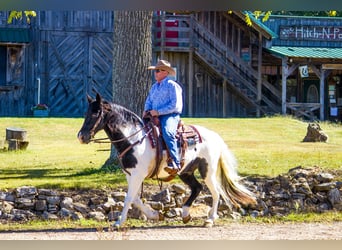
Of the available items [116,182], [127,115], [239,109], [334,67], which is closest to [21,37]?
[239,109]

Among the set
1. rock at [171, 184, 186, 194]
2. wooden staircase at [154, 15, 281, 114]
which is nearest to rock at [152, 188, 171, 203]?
rock at [171, 184, 186, 194]

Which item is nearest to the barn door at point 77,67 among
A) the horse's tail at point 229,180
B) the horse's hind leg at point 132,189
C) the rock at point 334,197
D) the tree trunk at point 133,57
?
the tree trunk at point 133,57

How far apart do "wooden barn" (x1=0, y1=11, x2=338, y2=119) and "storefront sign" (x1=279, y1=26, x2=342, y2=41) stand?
2.29ft

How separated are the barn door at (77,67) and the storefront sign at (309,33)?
5382mm

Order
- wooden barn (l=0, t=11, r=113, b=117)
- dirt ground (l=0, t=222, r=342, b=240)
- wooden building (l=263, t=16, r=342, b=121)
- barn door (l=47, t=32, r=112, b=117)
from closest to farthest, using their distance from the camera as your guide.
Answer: dirt ground (l=0, t=222, r=342, b=240), barn door (l=47, t=32, r=112, b=117), wooden barn (l=0, t=11, r=113, b=117), wooden building (l=263, t=16, r=342, b=121)

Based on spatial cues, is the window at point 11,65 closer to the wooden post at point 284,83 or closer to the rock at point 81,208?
the wooden post at point 284,83

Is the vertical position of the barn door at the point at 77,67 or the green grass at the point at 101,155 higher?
the barn door at the point at 77,67

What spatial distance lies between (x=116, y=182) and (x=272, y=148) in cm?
456

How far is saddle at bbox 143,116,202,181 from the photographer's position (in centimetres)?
1083

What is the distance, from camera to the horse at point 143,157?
10.5 meters

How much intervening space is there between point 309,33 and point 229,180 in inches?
593

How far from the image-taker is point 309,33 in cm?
2595

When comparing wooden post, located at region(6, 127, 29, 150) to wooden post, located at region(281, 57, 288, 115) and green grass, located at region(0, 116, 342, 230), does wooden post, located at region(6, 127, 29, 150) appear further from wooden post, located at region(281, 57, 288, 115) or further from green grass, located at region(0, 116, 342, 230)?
wooden post, located at region(281, 57, 288, 115)

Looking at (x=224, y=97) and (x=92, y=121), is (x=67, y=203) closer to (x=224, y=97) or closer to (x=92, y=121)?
(x=92, y=121)
